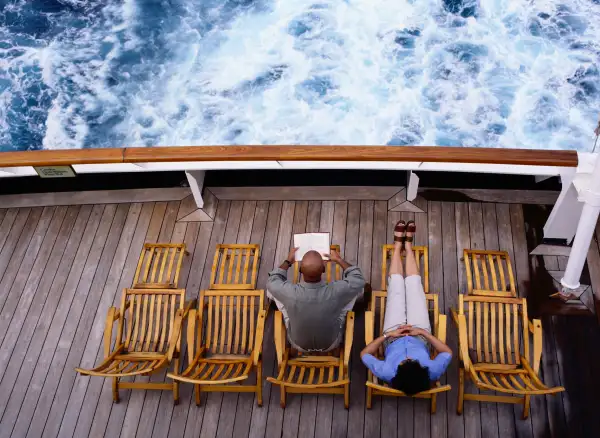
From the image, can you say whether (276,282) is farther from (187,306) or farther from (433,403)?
(433,403)

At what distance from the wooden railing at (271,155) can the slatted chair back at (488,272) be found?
57 cm

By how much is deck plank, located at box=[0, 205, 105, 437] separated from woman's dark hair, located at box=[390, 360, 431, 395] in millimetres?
2183

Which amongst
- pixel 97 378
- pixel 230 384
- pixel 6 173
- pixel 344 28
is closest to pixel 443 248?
pixel 230 384

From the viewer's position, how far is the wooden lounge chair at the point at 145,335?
2979 mm

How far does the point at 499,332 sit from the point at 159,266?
7.24ft

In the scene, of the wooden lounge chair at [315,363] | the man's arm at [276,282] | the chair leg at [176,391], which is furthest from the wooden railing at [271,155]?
the chair leg at [176,391]

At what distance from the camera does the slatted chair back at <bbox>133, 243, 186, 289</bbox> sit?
3379 millimetres

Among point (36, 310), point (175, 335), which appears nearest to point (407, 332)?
point (175, 335)

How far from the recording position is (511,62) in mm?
5938

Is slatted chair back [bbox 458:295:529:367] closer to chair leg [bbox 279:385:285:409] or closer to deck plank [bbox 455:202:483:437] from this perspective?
deck plank [bbox 455:202:483:437]

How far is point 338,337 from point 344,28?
179 inches

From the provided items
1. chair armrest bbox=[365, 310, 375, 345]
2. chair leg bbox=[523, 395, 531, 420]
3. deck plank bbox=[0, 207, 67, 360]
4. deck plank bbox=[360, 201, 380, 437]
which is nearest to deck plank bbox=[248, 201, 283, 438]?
deck plank bbox=[360, 201, 380, 437]

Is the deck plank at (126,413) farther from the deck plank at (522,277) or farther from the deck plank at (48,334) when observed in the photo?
the deck plank at (522,277)

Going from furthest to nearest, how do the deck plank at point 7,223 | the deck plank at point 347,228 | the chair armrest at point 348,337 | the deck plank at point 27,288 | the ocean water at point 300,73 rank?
the ocean water at point 300,73
the deck plank at point 7,223
the deck plank at point 347,228
the deck plank at point 27,288
the chair armrest at point 348,337
